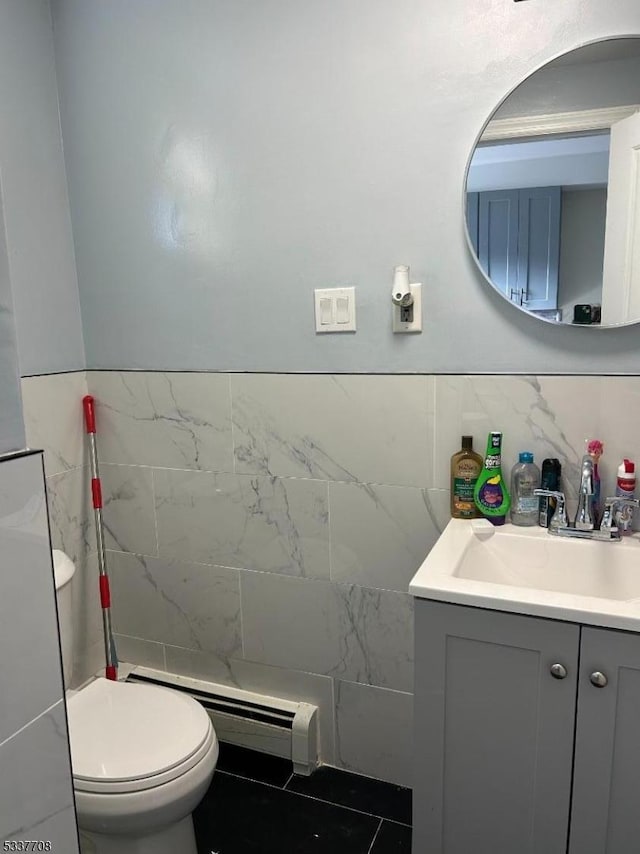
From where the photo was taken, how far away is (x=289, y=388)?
1.76 metres

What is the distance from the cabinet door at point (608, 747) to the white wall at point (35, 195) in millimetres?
1671

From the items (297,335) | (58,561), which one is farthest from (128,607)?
(297,335)

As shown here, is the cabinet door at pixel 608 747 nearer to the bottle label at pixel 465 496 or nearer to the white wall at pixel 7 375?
the bottle label at pixel 465 496

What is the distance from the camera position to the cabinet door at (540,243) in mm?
1420

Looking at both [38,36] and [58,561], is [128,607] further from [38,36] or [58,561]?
[38,36]

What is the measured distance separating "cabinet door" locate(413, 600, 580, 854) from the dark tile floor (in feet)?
1.47

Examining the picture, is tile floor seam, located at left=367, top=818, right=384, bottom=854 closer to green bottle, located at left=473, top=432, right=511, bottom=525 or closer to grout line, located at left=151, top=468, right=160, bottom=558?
green bottle, located at left=473, top=432, right=511, bottom=525

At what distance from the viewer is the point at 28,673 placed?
0.66 m

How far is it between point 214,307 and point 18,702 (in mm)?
1326

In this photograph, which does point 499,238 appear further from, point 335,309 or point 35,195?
point 35,195

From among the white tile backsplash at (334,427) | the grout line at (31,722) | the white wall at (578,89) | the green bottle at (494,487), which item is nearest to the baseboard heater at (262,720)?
the white tile backsplash at (334,427)

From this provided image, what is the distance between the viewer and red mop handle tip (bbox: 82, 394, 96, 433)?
201 cm

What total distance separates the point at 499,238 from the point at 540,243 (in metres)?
0.10

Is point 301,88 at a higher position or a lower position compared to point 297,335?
higher
